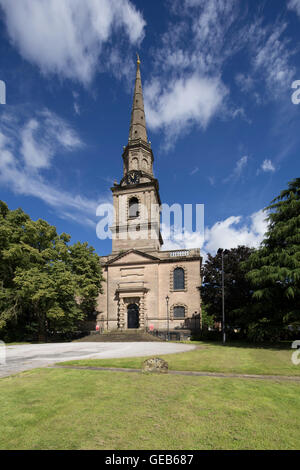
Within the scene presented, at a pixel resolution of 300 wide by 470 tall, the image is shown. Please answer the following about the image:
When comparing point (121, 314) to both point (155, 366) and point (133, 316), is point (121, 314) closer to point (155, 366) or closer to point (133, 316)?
point (133, 316)

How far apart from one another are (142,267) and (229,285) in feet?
44.2

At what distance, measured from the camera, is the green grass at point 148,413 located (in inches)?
156

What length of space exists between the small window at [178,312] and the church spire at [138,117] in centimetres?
2783

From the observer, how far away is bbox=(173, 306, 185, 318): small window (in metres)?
32.2

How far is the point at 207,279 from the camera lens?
2684cm

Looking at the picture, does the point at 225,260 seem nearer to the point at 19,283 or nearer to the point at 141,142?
the point at 19,283

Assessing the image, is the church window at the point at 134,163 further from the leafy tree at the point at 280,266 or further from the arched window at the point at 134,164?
the leafy tree at the point at 280,266

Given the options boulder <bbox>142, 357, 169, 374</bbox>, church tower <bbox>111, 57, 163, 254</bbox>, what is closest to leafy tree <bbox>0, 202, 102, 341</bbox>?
church tower <bbox>111, 57, 163, 254</bbox>

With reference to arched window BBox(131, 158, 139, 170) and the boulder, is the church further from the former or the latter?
the boulder

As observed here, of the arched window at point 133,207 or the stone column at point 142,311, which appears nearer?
the stone column at point 142,311

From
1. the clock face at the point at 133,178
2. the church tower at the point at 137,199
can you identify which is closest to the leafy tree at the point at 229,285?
the church tower at the point at 137,199

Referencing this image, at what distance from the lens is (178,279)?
33719mm

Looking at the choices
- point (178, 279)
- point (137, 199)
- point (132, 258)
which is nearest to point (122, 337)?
point (178, 279)
